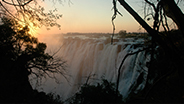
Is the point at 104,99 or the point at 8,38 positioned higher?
the point at 8,38

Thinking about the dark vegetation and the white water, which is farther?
the white water

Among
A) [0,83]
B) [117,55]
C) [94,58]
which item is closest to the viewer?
[0,83]

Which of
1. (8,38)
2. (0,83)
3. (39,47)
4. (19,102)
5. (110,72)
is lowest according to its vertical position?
(110,72)

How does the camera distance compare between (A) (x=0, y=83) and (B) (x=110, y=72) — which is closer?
(A) (x=0, y=83)

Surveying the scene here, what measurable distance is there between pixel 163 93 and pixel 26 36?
9438mm

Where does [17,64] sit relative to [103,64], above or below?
above

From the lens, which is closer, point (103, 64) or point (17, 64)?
point (17, 64)

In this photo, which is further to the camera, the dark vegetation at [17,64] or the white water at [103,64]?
the white water at [103,64]

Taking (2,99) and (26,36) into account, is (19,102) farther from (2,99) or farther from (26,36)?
(26,36)

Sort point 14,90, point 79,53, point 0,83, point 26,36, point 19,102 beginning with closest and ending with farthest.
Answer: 1. point 19,102
2. point 0,83
3. point 14,90
4. point 26,36
5. point 79,53

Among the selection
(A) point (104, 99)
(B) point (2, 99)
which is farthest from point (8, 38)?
(A) point (104, 99)

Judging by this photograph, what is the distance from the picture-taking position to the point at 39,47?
8.66 m

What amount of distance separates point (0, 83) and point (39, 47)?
3.71m

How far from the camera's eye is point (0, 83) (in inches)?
215
